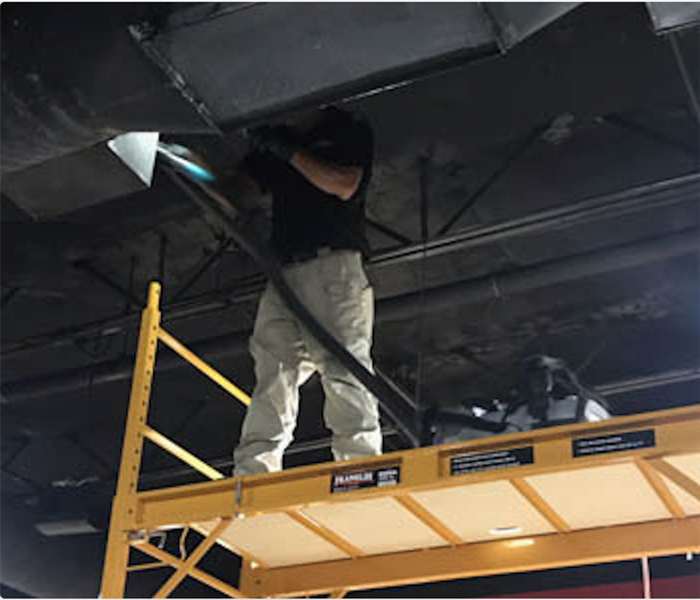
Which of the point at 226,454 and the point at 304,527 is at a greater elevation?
the point at 226,454

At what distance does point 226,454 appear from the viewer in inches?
405

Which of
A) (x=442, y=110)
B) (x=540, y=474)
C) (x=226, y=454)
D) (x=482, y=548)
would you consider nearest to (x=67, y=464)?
(x=226, y=454)

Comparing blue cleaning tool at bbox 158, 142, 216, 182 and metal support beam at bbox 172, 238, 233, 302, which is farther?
metal support beam at bbox 172, 238, 233, 302

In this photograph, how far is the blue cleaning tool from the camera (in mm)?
5344

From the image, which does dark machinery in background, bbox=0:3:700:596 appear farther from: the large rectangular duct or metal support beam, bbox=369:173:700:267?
metal support beam, bbox=369:173:700:267

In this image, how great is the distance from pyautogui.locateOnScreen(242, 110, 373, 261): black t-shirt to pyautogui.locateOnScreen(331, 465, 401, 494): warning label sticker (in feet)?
3.91

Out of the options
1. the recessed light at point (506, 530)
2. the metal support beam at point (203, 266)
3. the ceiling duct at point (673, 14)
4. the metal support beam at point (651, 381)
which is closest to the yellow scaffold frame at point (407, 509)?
the recessed light at point (506, 530)

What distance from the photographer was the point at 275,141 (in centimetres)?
499

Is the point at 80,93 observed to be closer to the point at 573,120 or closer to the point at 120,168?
the point at 120,168

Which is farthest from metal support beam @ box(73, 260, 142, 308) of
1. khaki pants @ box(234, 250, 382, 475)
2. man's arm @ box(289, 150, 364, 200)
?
man's arm @ box(289, 150, 364, 200)

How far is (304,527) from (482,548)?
724 mm

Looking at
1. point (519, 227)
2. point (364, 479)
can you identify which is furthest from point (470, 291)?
point (364, 479)

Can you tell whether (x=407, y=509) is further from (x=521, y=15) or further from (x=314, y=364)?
(x=521, y=15)

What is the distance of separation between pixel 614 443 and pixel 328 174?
69.3 inches
